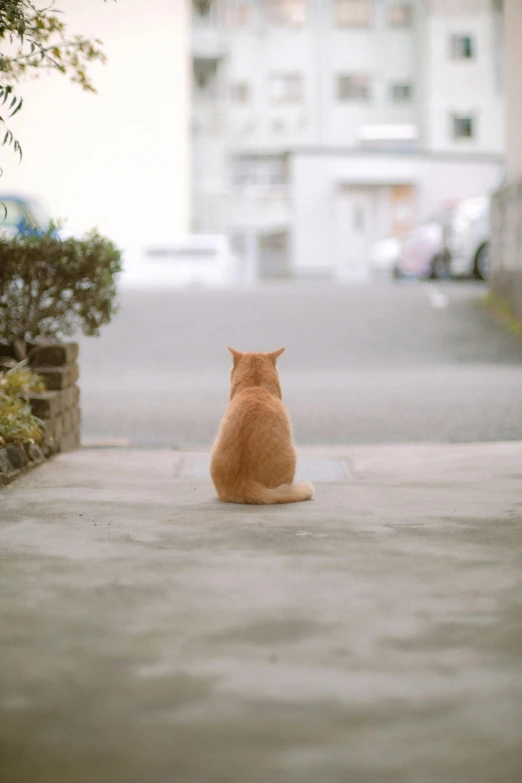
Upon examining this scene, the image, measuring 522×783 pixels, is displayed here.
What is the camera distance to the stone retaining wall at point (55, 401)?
7633mm

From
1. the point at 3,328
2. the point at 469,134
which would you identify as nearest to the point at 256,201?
the point at 469,134

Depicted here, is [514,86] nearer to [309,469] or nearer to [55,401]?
[309,469]

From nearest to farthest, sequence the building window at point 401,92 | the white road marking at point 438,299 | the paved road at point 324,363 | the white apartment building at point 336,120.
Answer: the paved road at point 324,363 → the white road marking at point 438,299 → the white apartment building at point 336,120 → the building window at point 401,92

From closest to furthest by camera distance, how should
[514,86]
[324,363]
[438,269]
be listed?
[324,363], [514,86], [438,269]

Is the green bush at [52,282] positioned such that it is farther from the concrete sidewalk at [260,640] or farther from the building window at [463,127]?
the building window at [463,127]

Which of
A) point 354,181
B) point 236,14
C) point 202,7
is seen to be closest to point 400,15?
point 236,14

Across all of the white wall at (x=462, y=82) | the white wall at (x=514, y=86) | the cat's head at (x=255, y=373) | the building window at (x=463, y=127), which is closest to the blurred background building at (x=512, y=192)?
the white wall at (x=514, y=86)

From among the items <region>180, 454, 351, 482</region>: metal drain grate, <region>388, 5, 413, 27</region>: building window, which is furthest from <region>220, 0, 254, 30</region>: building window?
<region>180, 454, 351, 482</region>: metal drain grate

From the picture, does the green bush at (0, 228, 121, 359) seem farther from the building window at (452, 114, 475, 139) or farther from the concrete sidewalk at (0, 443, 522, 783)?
the building window at (452, 114, 475, 139)

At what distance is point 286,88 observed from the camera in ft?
133

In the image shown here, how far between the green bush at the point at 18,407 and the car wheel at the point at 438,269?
15.7 meters

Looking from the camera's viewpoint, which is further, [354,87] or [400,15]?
[354,87]

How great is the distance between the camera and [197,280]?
29.2 m

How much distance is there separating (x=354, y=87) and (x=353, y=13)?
8.74 feet
